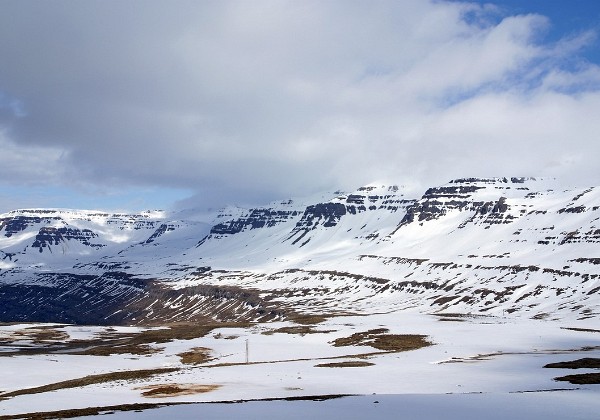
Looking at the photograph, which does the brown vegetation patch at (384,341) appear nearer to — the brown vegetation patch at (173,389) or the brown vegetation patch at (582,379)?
the brown vegetation patch at (582,379)

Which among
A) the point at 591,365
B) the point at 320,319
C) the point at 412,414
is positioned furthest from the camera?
the point at 320,319

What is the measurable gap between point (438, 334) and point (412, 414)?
232 feet

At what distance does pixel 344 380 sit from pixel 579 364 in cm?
2367

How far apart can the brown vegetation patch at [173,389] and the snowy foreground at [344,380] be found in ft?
0.31

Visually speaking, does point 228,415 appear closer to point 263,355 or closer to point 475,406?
point 475,406

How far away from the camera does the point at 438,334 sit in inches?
3962

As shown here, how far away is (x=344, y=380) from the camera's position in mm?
51969

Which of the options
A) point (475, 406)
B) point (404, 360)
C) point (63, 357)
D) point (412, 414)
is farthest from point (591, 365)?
point (63, 357)

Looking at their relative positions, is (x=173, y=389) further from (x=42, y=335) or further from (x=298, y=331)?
(x=42, y=335)

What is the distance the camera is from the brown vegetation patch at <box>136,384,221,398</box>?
47.3 meters

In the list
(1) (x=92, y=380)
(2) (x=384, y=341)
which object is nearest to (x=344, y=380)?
(1) (x=92, y=380)

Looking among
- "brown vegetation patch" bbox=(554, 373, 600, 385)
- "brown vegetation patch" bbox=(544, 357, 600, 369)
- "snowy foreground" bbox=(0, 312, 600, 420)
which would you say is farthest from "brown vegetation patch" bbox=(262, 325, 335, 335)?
"brown vegetation patch" bbox=(554, 373, 600, 385)

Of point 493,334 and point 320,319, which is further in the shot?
point 320,319

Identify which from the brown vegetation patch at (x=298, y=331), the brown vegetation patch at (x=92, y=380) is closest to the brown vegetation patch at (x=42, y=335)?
the brown vegetation patch at (x=298, y=331)
